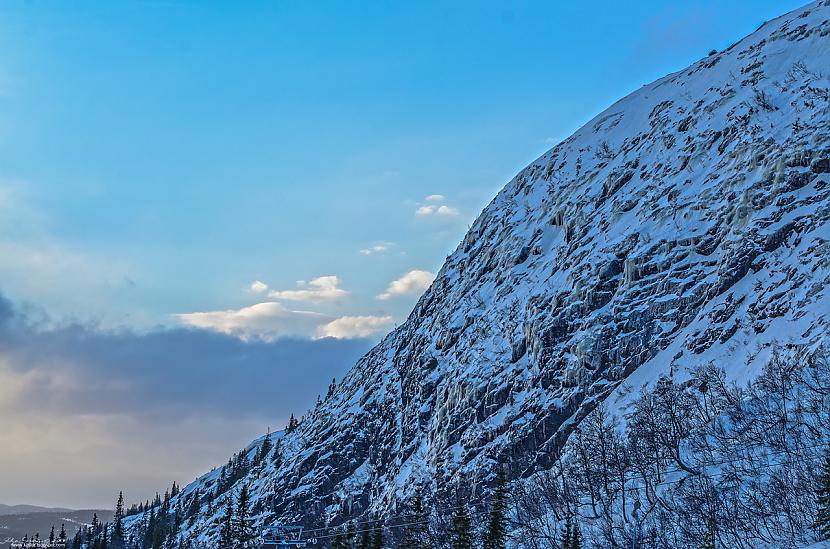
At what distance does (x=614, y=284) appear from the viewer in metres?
122

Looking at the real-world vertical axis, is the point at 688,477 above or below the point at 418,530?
Result: above

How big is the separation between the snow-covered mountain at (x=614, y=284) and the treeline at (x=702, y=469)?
6.65 m

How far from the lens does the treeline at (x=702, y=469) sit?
199 ft

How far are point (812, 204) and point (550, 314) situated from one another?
42.4 metres

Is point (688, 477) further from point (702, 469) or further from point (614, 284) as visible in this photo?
point (614, 284)

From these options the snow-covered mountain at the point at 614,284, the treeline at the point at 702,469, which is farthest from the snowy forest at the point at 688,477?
the snow-covered mountain at the point at 614,284

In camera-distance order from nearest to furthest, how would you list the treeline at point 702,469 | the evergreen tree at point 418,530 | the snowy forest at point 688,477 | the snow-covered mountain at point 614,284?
the treeline at point 702,469 → the snowy forest at point 688,477 → the evergreen tree at point 418,530 → the snow-covered mountain at point 614,284

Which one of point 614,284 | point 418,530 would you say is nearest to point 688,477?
point 418,530

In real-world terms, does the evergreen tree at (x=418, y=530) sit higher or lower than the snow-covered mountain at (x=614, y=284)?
lower

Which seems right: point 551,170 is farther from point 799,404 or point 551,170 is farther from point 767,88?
point 799,404

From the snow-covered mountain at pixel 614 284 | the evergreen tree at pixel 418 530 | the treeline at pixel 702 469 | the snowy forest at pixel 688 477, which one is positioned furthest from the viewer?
the snow-covered mountain at pixel 614 284

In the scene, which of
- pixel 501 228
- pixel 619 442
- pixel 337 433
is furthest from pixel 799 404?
pixel 337 433

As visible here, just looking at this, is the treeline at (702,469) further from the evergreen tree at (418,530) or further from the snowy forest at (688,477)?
the evergreen tree at (418,530)

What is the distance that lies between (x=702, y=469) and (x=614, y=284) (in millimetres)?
49768
